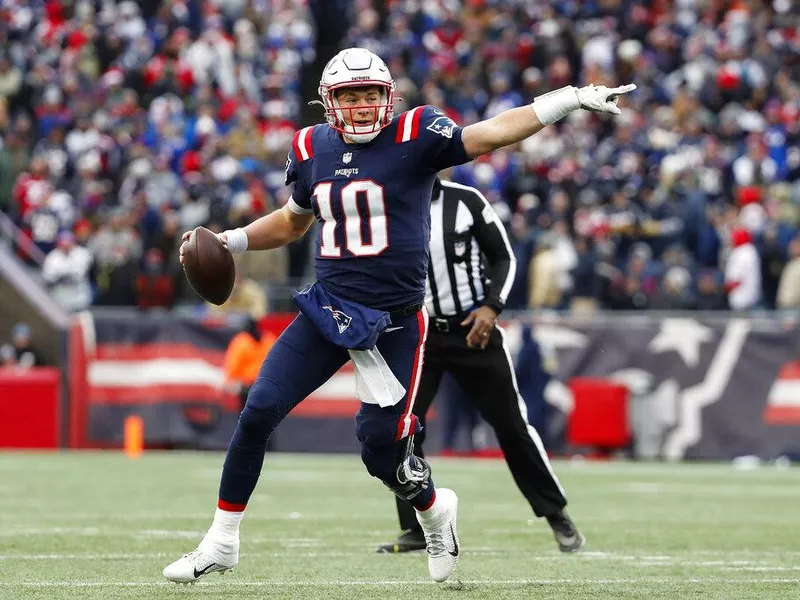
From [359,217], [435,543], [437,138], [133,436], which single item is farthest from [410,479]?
[133,436]

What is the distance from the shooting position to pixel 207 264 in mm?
5359

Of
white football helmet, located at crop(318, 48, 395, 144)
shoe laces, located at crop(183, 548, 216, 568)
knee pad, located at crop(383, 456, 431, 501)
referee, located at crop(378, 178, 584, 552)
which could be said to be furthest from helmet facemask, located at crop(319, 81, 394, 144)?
referee, located at crop(378, 178, 584, 552)

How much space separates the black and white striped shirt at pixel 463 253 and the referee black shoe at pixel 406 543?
932 millimetres

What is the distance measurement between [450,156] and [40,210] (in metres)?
12.2

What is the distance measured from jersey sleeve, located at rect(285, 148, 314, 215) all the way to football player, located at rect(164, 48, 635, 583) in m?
0.06

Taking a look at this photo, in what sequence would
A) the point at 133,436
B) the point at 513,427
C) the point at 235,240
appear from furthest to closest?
1. the point at 133,436
2. the point at 513,427
3. the point at 235,240

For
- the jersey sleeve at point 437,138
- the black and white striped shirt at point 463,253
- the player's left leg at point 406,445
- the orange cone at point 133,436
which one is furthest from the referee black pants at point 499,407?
the orange cone at point 133,436

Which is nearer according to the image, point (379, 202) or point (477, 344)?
point (379, 202)

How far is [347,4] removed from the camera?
21.2 metres

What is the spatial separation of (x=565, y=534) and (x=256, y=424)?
1.93 metres

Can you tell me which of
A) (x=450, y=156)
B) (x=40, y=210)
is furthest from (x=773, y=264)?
(x=450, y=156)

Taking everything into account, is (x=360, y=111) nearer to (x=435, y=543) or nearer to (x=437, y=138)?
(x=437, y=138)

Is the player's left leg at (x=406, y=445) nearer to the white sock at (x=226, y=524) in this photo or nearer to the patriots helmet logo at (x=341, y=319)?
the patriots helmet logo at (x=341, y=319)

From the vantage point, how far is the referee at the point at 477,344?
6.73m
